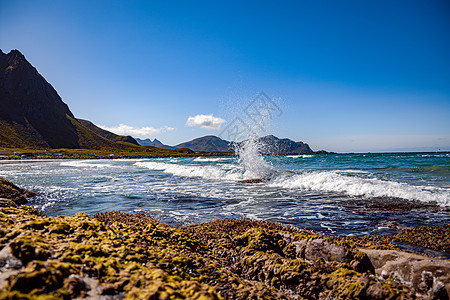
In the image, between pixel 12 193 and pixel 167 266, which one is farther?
pixel 12 193

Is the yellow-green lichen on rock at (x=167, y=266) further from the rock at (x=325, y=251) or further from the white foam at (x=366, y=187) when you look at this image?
the white foam at (x=366, y=187)

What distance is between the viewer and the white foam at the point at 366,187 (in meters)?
13.0

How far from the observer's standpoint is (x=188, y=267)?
436 cm

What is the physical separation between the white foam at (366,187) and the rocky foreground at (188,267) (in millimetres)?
8541

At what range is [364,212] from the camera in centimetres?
1089

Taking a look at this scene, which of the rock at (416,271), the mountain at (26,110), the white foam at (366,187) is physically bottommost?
the white foam at (366,187)

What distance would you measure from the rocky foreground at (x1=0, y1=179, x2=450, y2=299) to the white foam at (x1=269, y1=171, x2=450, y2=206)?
8.54m

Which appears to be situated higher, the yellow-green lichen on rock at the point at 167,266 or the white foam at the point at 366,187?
the yellow-green lichen on rock at the point at 167,266

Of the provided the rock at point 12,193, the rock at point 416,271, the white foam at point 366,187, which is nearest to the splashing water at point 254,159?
the white foam at point 366,187

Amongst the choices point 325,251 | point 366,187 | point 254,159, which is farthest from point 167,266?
point 254,159

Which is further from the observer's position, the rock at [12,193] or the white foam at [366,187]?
the white foam at [366,187]

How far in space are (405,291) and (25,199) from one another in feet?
57.9

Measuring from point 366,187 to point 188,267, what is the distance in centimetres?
1530

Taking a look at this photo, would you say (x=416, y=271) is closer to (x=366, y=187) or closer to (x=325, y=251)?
(x=325, y=251)
